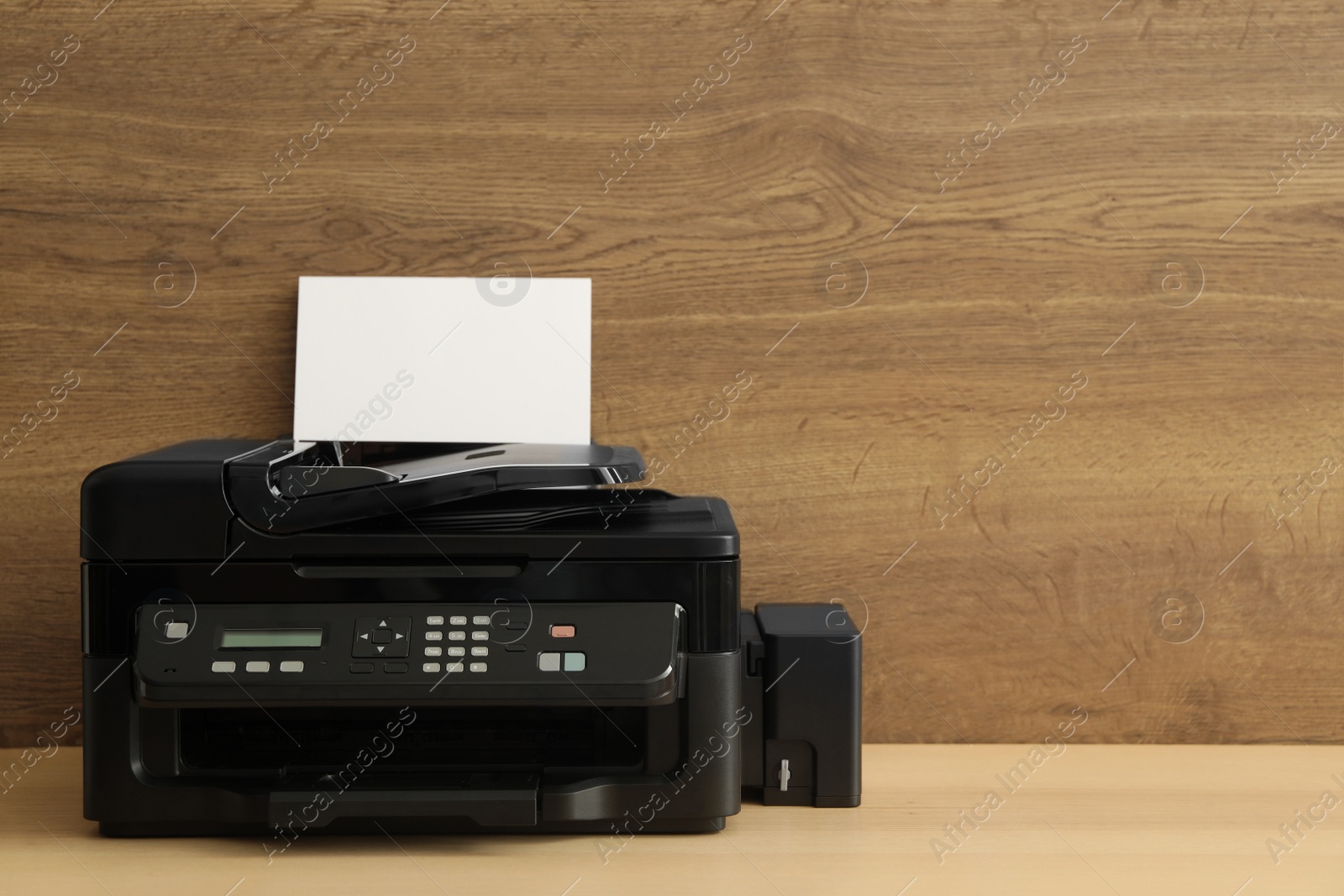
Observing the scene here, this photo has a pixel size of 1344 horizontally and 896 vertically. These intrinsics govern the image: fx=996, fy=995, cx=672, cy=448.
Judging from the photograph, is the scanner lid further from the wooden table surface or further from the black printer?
the wooden table surface

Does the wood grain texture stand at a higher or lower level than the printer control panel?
higher

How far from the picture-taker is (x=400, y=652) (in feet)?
2.71

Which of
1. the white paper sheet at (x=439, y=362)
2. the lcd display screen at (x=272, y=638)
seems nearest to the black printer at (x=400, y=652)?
the lcd display screen at (x=272, y=638)

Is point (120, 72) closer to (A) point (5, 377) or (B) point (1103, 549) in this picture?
(A) point (5, 377)

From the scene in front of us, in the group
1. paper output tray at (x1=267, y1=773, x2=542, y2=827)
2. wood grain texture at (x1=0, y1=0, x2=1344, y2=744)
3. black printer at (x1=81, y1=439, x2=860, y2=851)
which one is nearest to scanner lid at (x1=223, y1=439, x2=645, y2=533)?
black printer at (x1=81, y1=439, x2=860, y2=851)

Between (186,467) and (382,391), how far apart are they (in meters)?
0.31

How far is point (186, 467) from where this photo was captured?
2.83 feet

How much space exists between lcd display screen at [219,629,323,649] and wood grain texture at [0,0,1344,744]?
414 millimetres

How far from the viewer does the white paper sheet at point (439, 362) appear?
1.15m

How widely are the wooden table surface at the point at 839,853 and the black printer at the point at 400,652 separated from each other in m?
0.03

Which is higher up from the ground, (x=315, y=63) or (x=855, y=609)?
(x=315, y=63)

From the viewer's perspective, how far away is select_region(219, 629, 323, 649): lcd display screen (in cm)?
83

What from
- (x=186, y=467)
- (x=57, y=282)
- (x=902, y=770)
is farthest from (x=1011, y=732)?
(x=57, y=282)

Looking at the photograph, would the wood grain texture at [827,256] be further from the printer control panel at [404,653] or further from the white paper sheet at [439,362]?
the printer control panel at [404,653]
